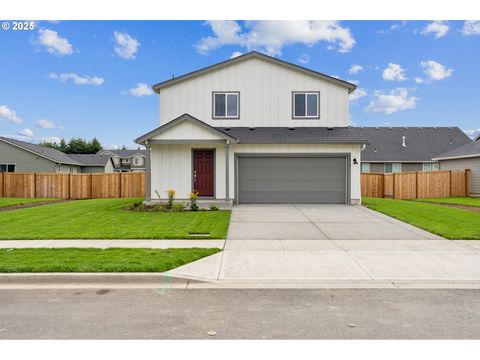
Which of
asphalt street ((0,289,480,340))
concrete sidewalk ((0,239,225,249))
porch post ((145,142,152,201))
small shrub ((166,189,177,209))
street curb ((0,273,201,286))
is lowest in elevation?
asphalt street ((0,289,480,340))

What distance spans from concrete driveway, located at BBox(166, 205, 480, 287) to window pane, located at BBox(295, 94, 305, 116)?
8.25 m

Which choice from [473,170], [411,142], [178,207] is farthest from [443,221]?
[411,142]

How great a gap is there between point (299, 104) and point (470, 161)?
48.7 ft

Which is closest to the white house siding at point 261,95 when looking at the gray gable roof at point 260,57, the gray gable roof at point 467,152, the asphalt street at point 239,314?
the gray gable roof at point 260,57

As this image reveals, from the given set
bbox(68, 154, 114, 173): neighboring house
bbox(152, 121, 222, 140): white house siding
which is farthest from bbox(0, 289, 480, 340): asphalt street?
bbox(68, 154, 114, 173): neighboring house

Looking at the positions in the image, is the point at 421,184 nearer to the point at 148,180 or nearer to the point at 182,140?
the point at 182,140

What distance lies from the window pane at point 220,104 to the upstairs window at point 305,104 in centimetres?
394

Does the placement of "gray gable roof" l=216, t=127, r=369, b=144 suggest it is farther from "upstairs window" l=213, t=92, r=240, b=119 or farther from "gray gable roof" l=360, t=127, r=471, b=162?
"gray gable roof" l=360, t=127, r=471, b=162

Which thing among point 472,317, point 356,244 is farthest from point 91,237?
point 472,317

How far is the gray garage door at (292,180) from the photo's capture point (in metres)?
17.7

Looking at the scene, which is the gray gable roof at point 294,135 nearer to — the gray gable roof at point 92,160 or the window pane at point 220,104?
the window pane at point 220,104

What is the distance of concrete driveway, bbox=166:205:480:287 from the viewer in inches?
245

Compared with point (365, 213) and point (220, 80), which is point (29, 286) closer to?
point (365, 213)

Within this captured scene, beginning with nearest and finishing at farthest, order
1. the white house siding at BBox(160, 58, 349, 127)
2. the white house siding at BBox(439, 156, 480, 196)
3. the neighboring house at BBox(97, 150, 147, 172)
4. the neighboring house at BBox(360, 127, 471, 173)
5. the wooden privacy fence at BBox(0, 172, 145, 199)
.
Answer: the white house siding at BBox(160, 58, 349, 127), the white house siding at BBox(439, 156, 480, 196), the wooden privacy fence at BBox(0, 172, 145, 199), the neighboring house at BBox(360, 127, 471, 173), the neighboring house at BBox(97, 150, 147, 172)
